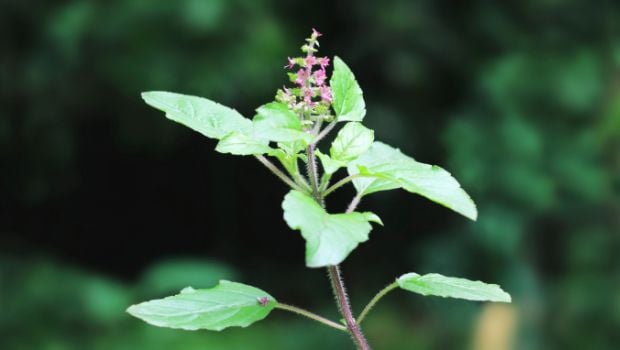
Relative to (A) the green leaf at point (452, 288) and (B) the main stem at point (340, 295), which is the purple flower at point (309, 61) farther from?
(A) the green leaf at point (452, 288)

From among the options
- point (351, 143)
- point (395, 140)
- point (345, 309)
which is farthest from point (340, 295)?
point (395, 140)

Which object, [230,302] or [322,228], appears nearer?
[322,228]

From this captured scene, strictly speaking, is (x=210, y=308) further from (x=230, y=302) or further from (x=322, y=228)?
(x=322, y=228)

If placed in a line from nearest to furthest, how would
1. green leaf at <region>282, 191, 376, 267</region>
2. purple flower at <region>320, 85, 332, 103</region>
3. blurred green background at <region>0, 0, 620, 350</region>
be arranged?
green leaf at <region>282, 191, 376, 267</region>
purple flower at <region>320, 85, 332, 103</region>
blurred green background at <region>0, 0, 620, 350</region>

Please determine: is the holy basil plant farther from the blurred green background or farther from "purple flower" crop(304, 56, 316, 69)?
the blurred green background

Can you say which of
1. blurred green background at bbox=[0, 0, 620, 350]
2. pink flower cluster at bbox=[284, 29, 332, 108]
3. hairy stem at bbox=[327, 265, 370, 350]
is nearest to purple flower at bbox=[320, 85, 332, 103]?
pink flower cluster at bbox=[284, 29, 332, 108]

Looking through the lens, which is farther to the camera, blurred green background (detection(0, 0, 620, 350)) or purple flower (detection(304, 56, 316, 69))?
blurred green background (detection(0, 0, 620, 350))

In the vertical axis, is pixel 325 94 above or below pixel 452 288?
above

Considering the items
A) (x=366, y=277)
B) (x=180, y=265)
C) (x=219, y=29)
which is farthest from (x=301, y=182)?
(x=366, y=277)
